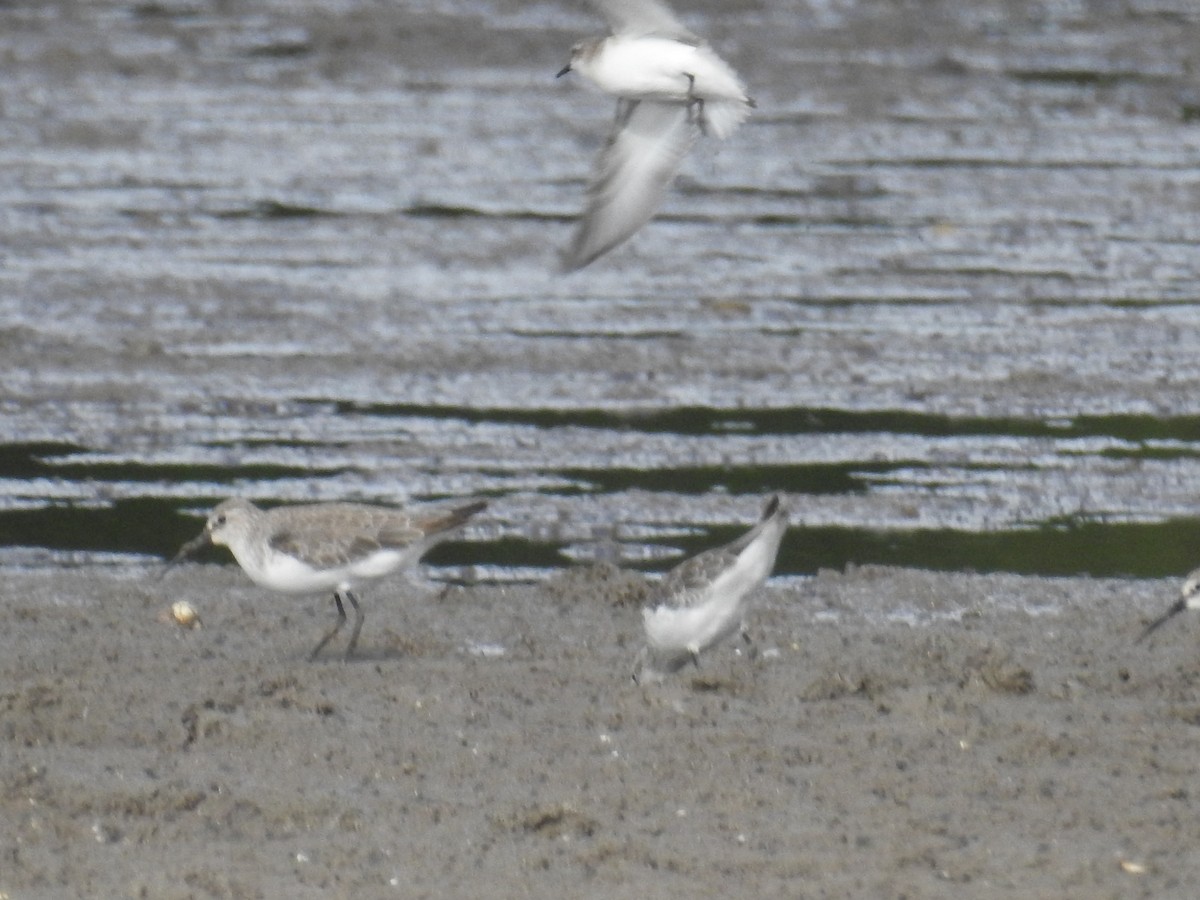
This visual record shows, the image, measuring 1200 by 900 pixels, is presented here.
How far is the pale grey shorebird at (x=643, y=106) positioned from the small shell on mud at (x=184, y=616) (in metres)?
1.92

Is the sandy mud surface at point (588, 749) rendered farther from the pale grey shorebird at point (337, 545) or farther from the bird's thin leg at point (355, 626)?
the pale grey shorebird at point (337, 545)

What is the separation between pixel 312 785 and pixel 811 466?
182 inches

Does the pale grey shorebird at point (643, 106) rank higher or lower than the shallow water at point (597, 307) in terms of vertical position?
lower

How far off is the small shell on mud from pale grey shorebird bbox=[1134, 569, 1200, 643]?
338cm

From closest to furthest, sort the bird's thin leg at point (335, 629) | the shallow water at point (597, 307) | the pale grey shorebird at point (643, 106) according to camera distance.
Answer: the pale grey shorebird at point (643, 106), the bird's thin leg at point (335, 629), the shallow water at point (597, 307)

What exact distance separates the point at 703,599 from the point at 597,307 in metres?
6.74

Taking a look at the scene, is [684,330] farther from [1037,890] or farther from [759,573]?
[1037,890]

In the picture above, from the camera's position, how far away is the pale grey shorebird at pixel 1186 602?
27.2ft

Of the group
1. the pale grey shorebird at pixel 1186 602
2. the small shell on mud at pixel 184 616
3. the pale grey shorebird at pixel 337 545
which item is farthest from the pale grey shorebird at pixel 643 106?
the pale grey shorebird at pixel 1186 602

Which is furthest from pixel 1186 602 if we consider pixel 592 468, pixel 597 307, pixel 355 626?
pixel 597 307

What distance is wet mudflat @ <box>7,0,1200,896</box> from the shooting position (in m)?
6.71

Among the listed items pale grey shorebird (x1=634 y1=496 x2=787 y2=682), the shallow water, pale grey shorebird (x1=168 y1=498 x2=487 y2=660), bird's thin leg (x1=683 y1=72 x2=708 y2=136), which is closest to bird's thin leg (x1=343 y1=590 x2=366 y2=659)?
pale grey shorebird (x1=168 y1=498 x2=487 y2=660)

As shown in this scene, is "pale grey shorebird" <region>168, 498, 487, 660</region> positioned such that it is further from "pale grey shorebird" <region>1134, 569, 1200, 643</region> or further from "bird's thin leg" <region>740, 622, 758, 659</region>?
"pale grey shorebird" <region>1134, 569, 1200, 643</region>

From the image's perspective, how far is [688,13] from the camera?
26.0m
